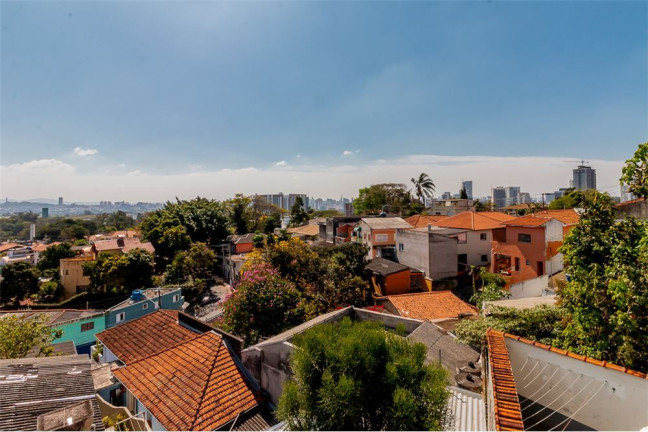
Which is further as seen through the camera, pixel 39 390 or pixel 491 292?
pixel 491 292

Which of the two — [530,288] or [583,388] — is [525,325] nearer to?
[583,388]

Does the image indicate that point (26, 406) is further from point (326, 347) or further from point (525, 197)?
point (525, 197)

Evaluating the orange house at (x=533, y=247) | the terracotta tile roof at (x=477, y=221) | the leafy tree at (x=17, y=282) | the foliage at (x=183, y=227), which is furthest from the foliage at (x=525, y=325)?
the leafy tree at (x=17, y=282)

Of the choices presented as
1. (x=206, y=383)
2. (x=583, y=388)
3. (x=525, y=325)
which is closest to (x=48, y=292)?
(x=206, y=383)

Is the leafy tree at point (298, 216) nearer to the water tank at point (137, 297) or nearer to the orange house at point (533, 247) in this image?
the water tank at point (137, 297)

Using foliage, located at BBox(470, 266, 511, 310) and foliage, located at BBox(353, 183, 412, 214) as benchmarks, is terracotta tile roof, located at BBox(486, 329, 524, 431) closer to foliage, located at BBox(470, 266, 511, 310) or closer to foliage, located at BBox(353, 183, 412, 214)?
foliage, located at BBox(470, 266, 511, 310)

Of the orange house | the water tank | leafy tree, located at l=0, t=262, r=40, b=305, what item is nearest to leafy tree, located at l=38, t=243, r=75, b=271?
leafy tree, located at l=0, t=262, r=40, b=305

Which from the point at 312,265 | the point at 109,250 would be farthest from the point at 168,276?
the point at 312,265

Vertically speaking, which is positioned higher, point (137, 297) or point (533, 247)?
point (533, 247)
